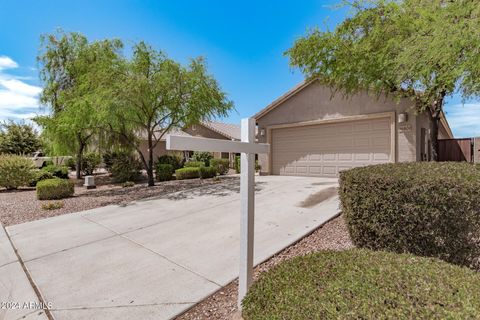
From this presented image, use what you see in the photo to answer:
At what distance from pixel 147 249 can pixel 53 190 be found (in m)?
6.52

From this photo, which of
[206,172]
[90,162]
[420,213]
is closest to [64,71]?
[90,162]

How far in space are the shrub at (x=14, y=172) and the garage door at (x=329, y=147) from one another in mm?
11811

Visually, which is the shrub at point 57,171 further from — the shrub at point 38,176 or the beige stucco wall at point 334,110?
the beige stucco wall at point 334,110

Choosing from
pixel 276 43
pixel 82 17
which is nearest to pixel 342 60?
pixel 276 43

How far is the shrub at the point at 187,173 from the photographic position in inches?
530

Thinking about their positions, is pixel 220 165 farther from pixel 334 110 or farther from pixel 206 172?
pixel 334 110

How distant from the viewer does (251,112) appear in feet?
46.0

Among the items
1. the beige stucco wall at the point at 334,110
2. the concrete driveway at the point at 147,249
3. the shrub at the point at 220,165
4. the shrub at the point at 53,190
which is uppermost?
the beige stucco wall at the point at 334,110

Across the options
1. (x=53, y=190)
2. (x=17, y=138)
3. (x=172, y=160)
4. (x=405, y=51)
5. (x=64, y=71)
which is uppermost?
(x=64, y=71)

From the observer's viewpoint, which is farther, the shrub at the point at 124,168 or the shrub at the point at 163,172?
the shrub at the point at 163,172

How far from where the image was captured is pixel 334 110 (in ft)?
35.1

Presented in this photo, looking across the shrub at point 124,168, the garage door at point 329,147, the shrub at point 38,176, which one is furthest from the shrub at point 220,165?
the shrub at point 38,176

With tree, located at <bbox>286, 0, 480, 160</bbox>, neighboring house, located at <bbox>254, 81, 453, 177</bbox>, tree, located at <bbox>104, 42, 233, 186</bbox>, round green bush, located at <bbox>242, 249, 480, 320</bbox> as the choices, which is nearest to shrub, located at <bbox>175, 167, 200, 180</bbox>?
neighboring house, located at <bbox>254, 81, 453, 177</bbox>

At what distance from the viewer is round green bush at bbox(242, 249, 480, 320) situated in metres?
1.18
